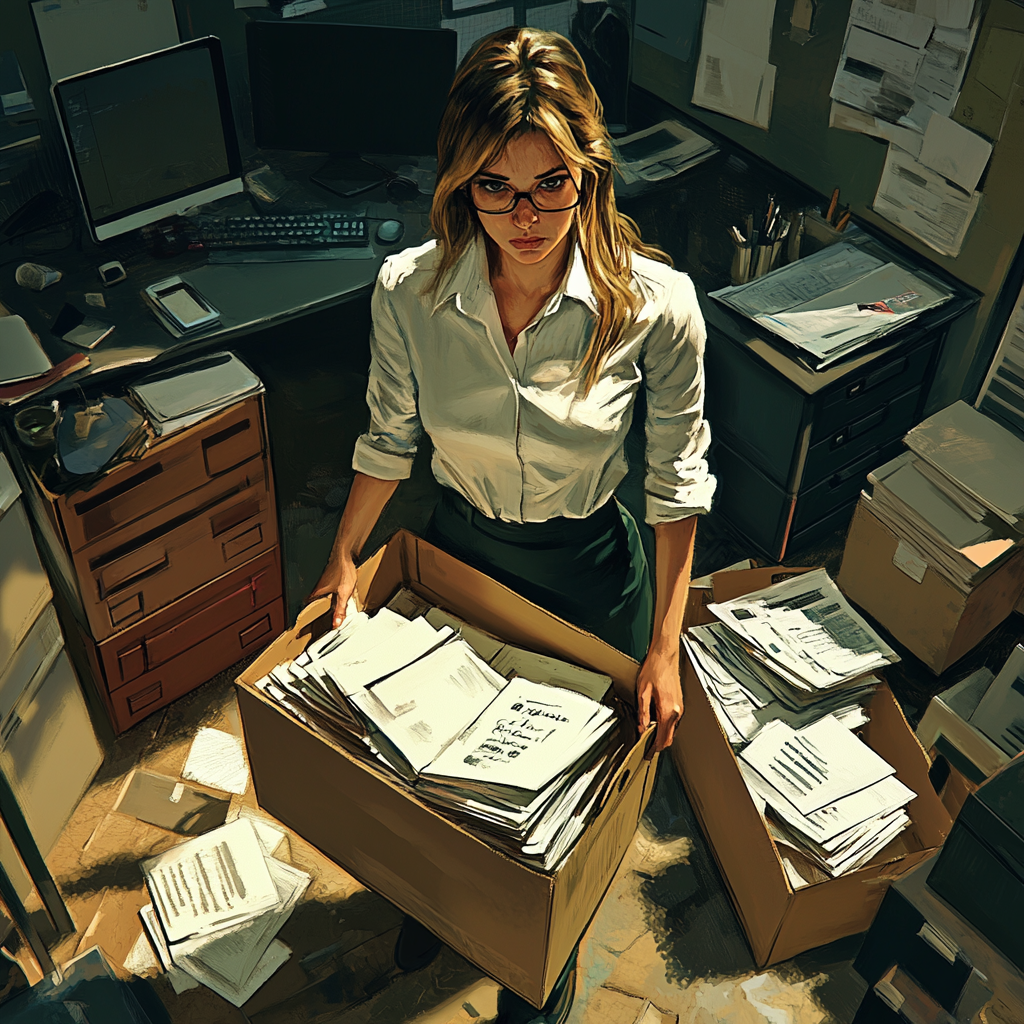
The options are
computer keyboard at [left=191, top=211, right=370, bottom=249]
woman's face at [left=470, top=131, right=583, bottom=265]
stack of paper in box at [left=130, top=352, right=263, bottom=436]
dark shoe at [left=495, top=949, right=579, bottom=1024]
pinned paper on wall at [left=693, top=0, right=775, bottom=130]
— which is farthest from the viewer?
pinned paper on wall at [left=693, top=0, right=775, bottom=130]

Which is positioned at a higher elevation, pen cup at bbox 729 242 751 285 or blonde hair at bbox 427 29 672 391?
blonde hair at bbox 427 29 672 391

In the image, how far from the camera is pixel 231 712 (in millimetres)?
2568

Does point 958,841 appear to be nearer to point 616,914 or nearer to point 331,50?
point 616,914

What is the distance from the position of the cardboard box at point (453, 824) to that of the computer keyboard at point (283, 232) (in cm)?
117

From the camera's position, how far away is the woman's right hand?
1.50 metres

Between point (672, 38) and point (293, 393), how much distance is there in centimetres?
143

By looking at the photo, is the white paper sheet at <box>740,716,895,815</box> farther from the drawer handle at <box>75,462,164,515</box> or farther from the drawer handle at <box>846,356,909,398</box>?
the drawer handle at <box>75,462,164,515</box>

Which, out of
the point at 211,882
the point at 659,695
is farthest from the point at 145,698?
the point at 659,695

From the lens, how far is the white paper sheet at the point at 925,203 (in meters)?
2.49

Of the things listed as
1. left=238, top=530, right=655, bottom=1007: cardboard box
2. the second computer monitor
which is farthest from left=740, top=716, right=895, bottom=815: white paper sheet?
the second computer monitor

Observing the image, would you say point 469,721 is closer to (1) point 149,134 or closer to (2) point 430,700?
(2) point 430,700

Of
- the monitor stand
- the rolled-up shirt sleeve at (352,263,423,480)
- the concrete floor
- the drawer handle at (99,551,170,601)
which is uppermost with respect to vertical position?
the rolled-up shirt sleeve at (352,263,423,480)

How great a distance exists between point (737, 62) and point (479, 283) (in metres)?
1.64

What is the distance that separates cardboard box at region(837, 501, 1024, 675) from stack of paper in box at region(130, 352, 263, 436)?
1485 mm
